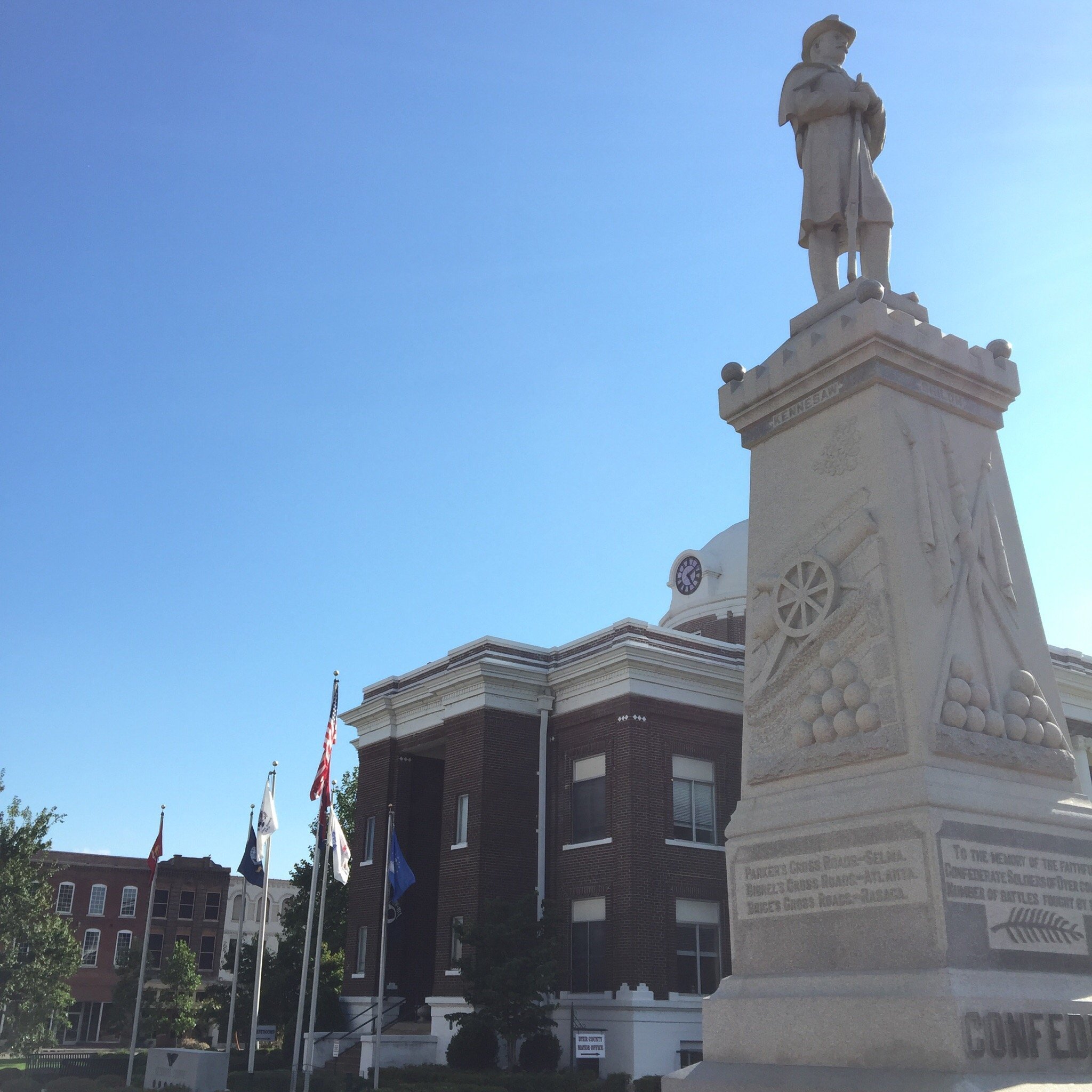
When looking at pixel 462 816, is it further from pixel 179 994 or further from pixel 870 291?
pixel 179 994

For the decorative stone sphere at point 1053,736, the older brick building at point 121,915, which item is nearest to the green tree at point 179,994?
the older brick building at point 121,915

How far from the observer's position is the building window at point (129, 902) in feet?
240

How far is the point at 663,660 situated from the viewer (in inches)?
1314

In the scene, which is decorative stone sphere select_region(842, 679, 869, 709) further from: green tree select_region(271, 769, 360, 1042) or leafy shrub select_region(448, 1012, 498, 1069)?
green tree select_region(271, 769, 360, 1042)

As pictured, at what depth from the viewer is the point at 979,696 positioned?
7957mm

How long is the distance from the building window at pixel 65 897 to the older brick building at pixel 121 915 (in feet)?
0.11

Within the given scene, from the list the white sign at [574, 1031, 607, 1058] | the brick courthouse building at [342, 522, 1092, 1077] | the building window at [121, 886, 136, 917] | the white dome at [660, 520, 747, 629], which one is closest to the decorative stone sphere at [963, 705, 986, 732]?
the white sign at [574, 1031, 607, 1058]

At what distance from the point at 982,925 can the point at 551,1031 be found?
84.4 feet

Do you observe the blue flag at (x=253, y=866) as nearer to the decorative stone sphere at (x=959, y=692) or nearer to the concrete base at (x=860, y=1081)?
the concrete base at (x=860, y=1081)

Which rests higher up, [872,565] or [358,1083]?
[872,565]

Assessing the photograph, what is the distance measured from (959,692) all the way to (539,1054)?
24549 millimetres

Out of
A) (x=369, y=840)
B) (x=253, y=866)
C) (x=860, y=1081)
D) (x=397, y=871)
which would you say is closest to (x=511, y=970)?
(x=397, y=871)

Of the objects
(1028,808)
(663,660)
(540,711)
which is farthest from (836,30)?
(540,711)

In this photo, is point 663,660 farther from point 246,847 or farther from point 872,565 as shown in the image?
point 872,565
